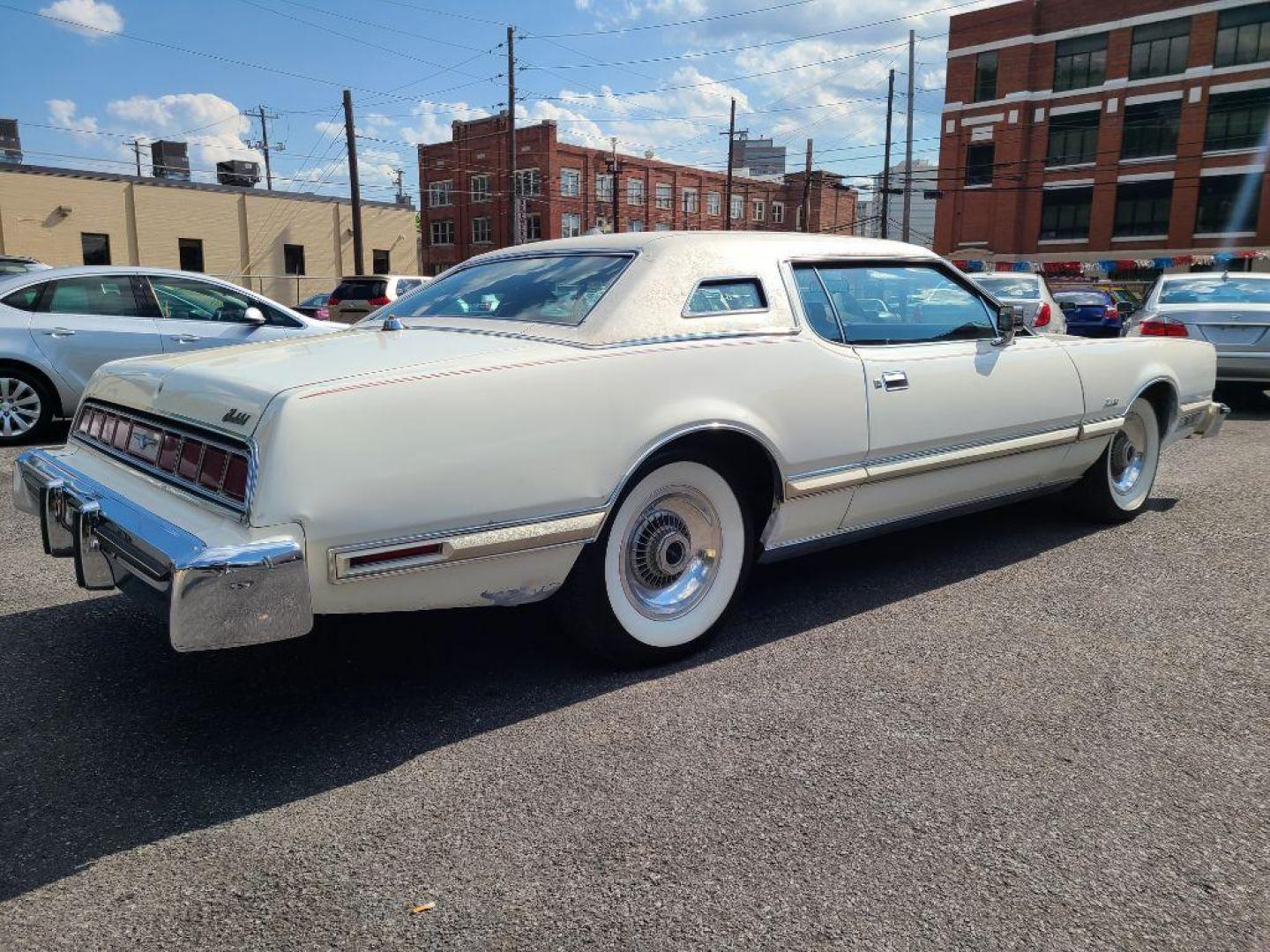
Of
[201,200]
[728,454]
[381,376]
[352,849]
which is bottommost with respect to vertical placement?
[352,849]

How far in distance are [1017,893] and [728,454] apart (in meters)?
1.81

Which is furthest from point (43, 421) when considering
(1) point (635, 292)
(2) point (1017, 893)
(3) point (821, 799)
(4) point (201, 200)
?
(4) point (201, 200)

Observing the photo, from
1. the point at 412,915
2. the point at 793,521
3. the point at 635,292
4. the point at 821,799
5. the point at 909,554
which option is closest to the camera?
the point at 412,915

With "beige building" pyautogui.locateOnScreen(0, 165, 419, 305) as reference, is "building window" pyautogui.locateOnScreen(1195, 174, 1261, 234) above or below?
above

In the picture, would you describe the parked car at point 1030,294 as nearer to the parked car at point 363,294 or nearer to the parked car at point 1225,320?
the parked car at point 1225,320

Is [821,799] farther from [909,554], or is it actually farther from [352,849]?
[909,554]

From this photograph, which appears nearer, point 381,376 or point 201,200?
point 381,376

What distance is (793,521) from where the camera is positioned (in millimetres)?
3781

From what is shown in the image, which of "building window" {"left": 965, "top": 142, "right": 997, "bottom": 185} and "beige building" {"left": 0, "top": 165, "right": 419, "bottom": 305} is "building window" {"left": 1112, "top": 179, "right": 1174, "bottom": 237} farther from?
"beige building" {"left": 0, "top": 165, "right": 419, "bottom": 305}

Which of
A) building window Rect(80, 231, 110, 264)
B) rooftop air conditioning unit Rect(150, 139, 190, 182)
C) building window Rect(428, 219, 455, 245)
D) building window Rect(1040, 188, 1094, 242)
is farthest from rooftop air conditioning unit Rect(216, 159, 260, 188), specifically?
building window Rect(1040, 188, 1094, 242)

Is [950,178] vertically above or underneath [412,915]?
above

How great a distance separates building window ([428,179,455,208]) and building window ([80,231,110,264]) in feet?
107

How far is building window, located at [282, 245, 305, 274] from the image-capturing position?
38.0 m

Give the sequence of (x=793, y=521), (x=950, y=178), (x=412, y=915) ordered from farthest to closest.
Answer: (x=950, y=178) < (x=793, y=521) < (x=412, y=915)
